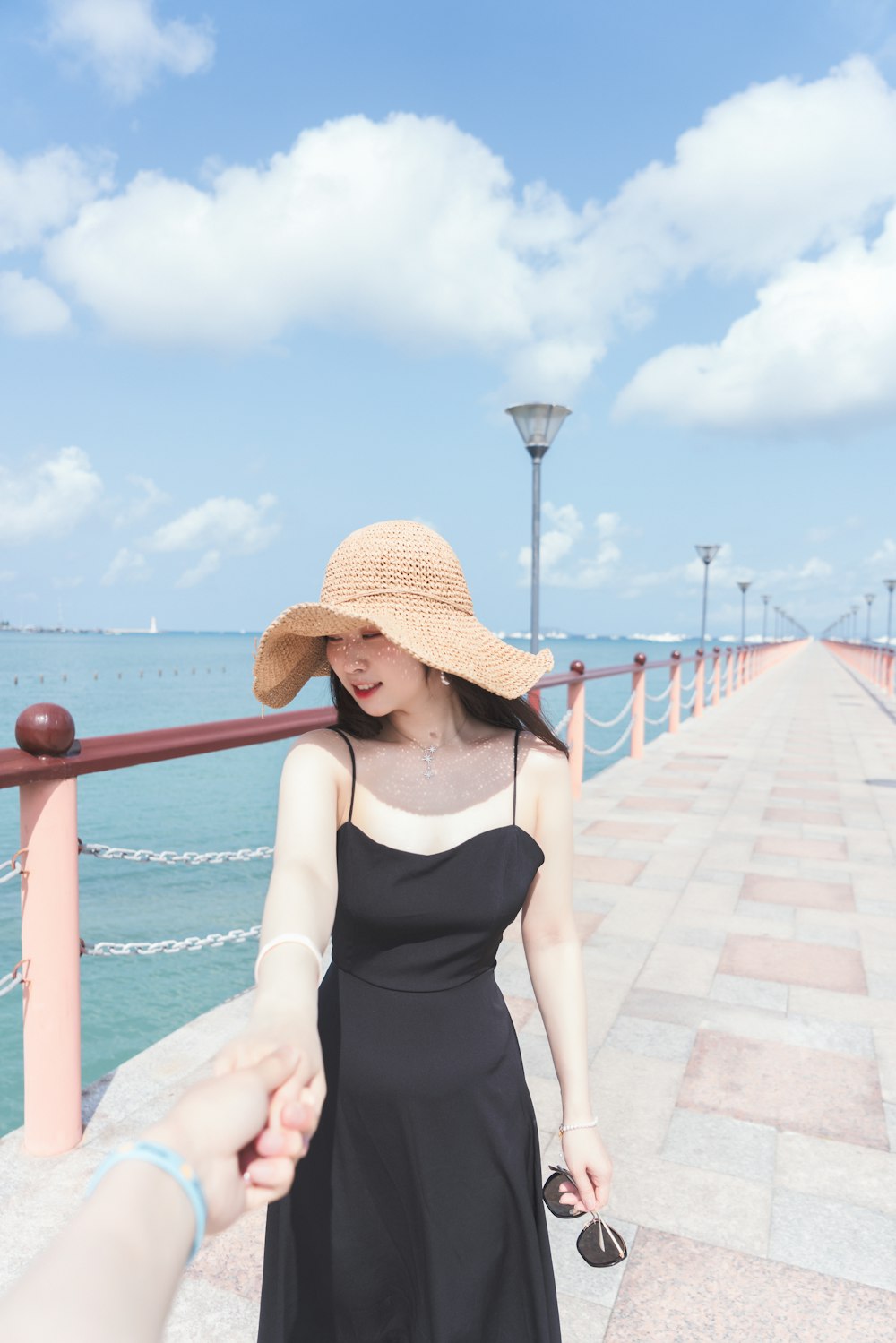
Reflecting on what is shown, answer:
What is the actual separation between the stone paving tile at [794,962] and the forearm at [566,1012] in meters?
2.80

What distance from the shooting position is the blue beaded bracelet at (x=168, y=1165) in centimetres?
60

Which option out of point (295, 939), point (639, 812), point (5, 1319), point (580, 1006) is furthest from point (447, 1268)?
point (639, 812)

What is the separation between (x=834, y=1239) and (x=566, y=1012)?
1280 mm

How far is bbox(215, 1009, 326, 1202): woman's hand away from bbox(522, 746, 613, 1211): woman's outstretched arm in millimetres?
741

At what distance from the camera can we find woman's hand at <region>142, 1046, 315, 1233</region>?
0.63 m

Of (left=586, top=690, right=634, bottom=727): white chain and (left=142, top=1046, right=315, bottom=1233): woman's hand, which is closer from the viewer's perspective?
(left=142, top=1046, right=315, bottom=1233): woman's hand

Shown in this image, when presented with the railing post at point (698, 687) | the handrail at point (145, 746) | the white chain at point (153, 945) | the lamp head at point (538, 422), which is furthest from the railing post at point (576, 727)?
the railing post at point (698, 687)

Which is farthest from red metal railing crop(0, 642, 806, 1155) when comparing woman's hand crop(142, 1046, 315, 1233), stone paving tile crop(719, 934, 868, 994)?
stone paving tile crop(719, 934, 868, 994)

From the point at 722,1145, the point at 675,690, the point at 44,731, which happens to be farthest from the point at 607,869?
the point at 675,690

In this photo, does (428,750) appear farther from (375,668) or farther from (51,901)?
(51,901)

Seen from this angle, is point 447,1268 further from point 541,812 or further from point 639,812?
point 639,812

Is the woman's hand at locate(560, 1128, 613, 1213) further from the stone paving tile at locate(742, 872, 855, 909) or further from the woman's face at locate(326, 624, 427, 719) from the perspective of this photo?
the stone paving tile at locate(742, 872, 855, 909)

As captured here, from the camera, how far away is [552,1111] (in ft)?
9.47

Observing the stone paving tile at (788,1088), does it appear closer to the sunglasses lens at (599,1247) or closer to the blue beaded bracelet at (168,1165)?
the sunglasses lens at (599,1247)
